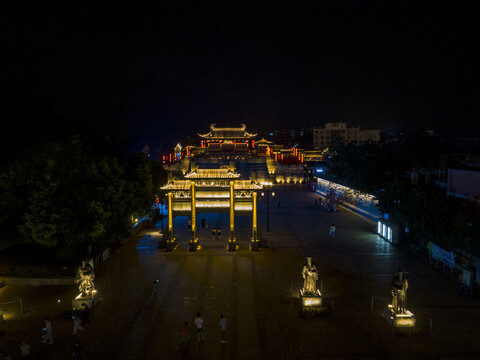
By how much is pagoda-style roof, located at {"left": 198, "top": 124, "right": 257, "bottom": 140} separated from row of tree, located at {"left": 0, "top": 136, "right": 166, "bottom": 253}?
196ft

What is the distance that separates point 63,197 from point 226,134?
64.1 m

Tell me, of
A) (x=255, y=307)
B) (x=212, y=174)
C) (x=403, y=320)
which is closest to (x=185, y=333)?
(x=255, y=307)

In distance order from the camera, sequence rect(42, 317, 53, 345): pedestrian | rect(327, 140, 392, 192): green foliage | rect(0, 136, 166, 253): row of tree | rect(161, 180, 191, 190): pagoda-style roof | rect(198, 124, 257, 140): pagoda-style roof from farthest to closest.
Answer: rect(198, 124, 257, 140): pagoda-style roof, rect(327, 140, 392, 192): green foliage, rect(161, 180, 191, 190): pagoda-style roof, rect(0, 136, 166, 253): row of tree, rect(42, 317, 53, 345): pedestrian

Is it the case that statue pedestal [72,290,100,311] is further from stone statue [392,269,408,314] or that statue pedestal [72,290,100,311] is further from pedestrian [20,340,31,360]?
stone statue [392,269,408,314]

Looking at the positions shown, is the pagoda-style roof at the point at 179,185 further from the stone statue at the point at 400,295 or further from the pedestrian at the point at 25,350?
Result: the stone statue at the point at 400,295

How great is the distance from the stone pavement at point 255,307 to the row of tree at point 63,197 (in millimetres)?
2609

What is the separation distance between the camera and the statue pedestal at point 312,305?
13594 millimetres

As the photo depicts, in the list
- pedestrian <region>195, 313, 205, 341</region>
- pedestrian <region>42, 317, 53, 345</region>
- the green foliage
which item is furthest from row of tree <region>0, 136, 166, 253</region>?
the green foliage

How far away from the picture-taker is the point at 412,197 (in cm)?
2144

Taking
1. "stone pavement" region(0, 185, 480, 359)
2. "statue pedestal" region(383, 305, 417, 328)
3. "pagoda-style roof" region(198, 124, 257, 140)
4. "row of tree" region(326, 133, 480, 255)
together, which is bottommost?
"stone pavement" region(0, 185, 480, 359)

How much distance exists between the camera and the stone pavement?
452 inches

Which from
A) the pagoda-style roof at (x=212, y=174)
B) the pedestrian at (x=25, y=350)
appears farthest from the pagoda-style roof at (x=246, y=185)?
the pedestrian at (x=25, y=350)

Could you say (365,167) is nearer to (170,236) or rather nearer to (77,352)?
(170,236)

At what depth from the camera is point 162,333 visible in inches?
491
